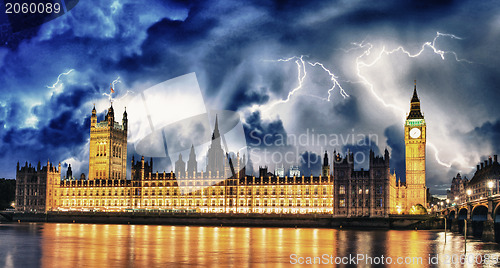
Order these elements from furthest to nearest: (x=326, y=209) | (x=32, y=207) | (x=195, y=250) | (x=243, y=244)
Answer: (x=32, y=207) → (x=326, y=209) → (x=243, y=244) → (x=195, y=250)

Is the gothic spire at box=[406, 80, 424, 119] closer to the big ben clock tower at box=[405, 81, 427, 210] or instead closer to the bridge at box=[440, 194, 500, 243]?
the big ben clock tower at box=[405, 81, 427, 210]

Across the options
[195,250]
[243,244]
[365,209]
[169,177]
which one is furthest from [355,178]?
[195,250]

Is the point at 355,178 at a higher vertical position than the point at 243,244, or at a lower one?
higher

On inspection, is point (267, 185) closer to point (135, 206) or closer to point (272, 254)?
point (135, 206)

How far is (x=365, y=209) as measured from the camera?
152 m

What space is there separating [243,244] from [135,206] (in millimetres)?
118985

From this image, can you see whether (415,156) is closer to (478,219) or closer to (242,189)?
(242,189)

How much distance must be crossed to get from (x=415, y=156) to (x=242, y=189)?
57.4 meters
